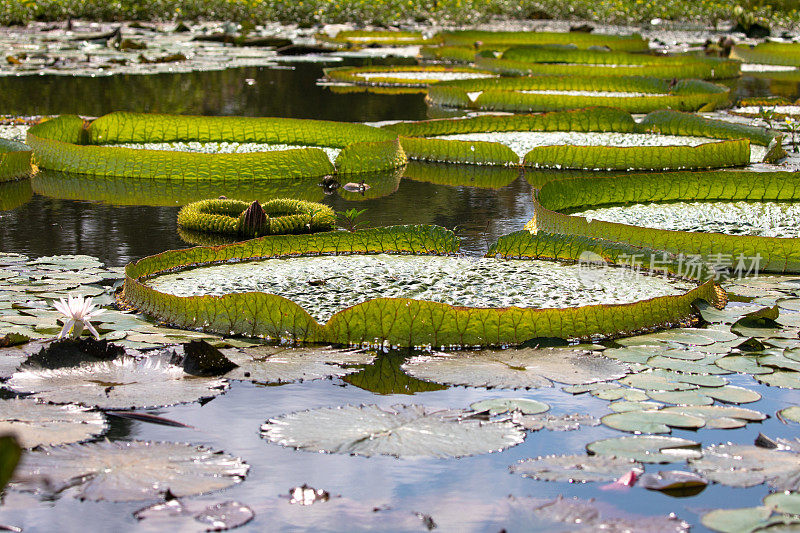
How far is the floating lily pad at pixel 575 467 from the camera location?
7.88 ft

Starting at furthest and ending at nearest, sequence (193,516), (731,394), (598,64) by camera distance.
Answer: (598,64) < (731,394) < (193,516)

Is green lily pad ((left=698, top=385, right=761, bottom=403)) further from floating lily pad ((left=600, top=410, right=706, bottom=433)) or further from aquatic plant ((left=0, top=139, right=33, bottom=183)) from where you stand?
aquatic plant ((left=0, top=139, right=33, bottom=183))

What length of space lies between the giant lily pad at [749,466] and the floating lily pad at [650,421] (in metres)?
0.13

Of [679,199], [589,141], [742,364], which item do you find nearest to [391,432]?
[742,364]

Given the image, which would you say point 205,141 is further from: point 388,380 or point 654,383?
point 654,383

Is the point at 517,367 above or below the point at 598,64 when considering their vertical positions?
below

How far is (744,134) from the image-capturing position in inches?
289

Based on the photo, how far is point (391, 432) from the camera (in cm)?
262

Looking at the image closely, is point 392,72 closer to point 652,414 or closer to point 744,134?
point 744,134

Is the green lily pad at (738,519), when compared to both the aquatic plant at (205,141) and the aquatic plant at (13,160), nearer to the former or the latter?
the aquatic plant at (205,141)

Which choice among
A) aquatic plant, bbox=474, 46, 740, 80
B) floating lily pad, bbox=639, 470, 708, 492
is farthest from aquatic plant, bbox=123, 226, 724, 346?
aquatic plant, bbox=474, 46, 740, 80

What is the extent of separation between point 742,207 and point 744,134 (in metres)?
2.38

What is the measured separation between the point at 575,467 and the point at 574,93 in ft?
27.6

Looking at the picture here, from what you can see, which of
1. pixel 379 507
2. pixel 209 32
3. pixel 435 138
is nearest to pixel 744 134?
pixel 435 138
